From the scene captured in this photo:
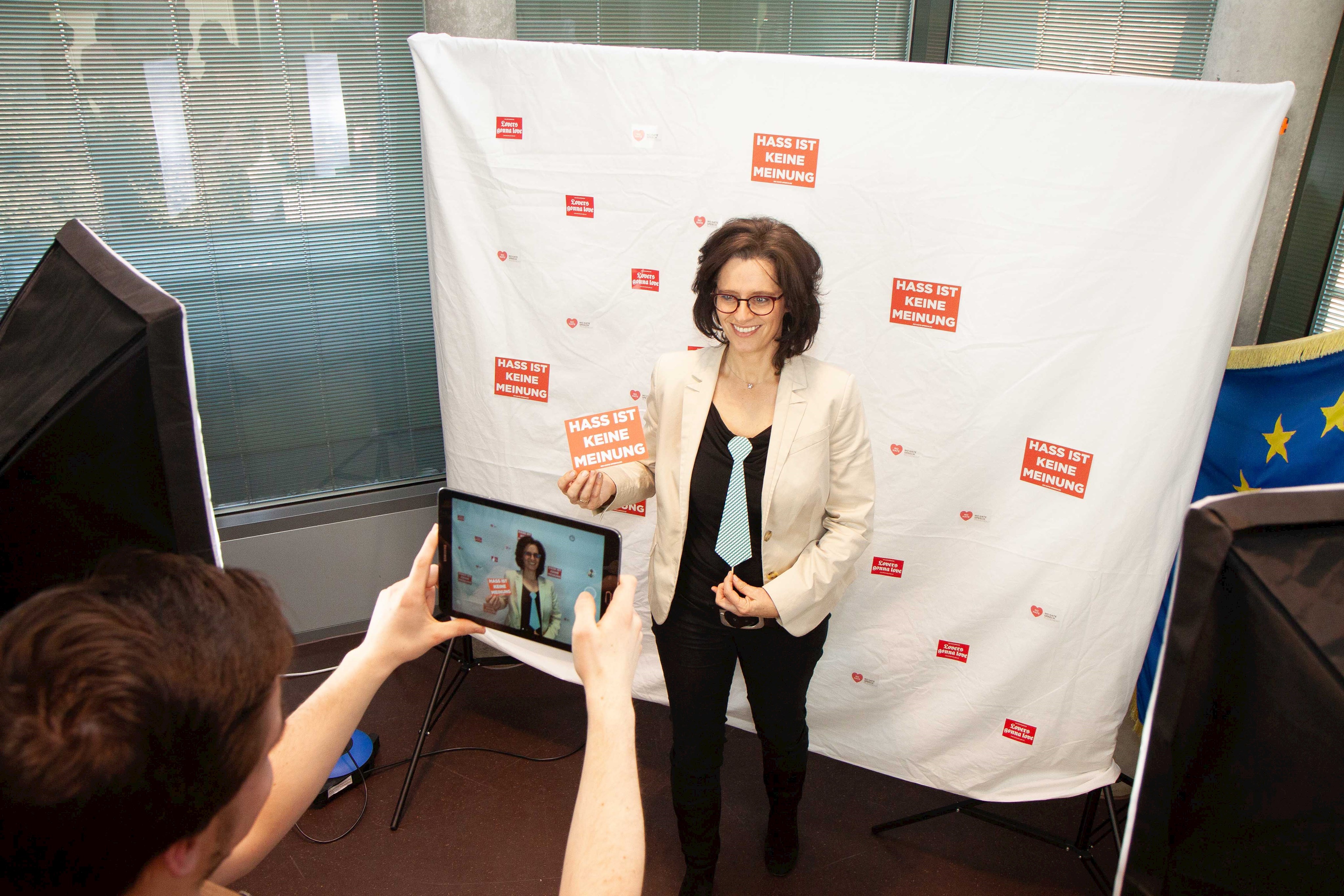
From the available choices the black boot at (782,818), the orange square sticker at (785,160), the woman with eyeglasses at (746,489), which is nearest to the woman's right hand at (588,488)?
the woman with eyeglasses at (746,489)

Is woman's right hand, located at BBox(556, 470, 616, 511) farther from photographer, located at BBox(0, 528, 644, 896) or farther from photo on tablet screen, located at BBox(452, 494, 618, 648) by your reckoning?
photographer, located at BBox(0, 528, 644, 896)

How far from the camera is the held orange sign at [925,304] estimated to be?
2.24m

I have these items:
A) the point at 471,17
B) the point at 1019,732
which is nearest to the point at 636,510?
the point at 1019,732

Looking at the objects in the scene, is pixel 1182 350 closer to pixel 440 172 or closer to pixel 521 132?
pixel 521 132

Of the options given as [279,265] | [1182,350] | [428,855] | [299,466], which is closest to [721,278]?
[1182,350]

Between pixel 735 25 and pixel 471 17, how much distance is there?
1.02 meters

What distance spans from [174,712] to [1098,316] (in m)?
2.10

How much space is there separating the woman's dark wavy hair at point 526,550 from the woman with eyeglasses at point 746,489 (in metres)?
0.24

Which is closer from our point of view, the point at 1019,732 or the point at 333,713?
the point at 333,713

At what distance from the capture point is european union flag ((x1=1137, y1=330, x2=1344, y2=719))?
189cm

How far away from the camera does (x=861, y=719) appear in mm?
2668

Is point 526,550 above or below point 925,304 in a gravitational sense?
below

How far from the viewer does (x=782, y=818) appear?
2314 millimetres

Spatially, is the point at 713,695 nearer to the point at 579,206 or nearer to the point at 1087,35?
the point at 579,206
